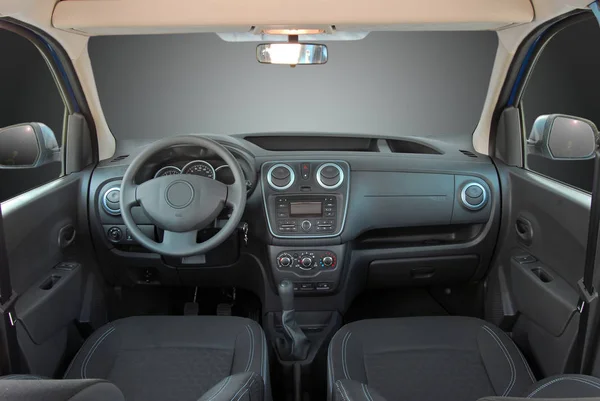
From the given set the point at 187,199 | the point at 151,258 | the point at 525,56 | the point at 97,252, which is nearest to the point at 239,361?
the point at 187,199

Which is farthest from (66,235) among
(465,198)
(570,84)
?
(570,84)

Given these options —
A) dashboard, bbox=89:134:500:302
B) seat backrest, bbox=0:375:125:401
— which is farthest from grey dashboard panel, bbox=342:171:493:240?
seat backrest, bbox=0:375:125:401

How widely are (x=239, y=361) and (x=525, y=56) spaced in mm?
1705

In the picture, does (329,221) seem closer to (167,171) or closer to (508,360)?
(167,171)

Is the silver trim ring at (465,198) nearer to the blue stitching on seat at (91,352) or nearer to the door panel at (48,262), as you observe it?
the blue stitching on seat at (91,352)

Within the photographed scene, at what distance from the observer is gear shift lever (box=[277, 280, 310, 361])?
2285 millimetres

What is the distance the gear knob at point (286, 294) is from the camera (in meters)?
2.27

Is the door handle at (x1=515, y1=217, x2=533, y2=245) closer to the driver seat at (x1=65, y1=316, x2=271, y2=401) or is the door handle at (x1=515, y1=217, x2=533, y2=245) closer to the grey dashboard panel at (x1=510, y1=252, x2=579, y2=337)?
the grey dashboard panel at (x1=510, y1=252, x2=579, y2=337)

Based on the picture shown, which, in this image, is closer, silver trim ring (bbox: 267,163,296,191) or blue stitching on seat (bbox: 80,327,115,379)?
blue stitching on seat (bbox: 80,327,115,379)

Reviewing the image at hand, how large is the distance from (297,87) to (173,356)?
10.1ft

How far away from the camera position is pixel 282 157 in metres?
2.39

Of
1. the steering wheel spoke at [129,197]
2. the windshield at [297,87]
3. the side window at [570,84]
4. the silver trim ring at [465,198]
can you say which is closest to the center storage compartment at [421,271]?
the silver trim ring at [465,198]

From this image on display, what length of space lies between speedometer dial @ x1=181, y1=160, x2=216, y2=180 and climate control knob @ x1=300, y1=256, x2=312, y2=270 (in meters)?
0.54

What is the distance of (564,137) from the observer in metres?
1.91
